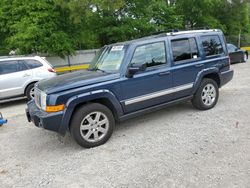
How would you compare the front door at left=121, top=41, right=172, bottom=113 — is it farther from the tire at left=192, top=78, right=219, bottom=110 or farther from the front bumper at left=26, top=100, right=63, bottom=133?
the front bumper at left=26, top=100, right=63, bottom=133

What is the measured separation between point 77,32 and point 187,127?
10712 mm

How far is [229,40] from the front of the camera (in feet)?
73.5

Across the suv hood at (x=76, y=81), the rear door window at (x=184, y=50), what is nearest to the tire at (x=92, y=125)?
the suv hood at (x=76, y=81)

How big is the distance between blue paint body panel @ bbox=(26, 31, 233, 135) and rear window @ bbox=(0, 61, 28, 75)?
12.2 feet

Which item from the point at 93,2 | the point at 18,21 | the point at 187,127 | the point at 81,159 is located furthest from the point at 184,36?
the point at 18,21

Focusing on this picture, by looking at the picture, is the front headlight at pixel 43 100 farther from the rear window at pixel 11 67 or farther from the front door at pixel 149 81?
the rear window at pixel 11 67

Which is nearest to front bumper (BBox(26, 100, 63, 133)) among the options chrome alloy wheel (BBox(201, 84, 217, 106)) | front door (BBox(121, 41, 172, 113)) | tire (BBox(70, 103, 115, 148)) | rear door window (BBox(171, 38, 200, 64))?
tire (BBox(70, 103, 115, 148))

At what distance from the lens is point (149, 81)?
4844 millimetres

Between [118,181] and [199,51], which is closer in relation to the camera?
[118,181]

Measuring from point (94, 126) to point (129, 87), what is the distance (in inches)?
37.8

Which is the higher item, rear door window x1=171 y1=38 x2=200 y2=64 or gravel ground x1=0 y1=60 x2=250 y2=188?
rear door window x1=171 y1=38 x2=200 y2=64

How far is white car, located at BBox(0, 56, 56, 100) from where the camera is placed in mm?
7898

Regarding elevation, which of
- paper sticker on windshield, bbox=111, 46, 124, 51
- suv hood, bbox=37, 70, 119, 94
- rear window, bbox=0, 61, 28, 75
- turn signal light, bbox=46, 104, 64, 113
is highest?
paper sticker on windshield, bbox=111, 46, 124, 51

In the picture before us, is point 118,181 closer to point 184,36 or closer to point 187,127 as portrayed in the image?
point 187,127
